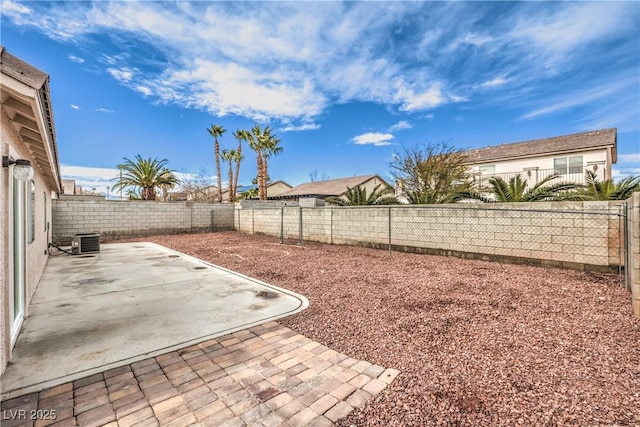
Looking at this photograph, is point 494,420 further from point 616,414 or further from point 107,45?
point 107,45

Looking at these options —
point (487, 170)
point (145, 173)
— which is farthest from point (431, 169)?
point (145, 173)

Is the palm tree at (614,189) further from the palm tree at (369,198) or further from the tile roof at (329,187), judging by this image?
the tile roof at (329,187)

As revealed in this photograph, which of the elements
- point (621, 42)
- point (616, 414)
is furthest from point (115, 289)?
point (621, 42)

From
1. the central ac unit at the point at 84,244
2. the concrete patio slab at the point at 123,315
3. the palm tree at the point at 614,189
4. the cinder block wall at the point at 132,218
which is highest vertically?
the palm tree at the point at 614,189

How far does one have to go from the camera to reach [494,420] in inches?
73.3

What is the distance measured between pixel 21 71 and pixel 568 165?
2382cm

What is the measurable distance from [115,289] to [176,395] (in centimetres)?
401

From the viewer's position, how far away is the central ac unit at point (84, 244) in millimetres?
9273

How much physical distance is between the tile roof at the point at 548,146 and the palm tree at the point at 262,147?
13949 millimetres

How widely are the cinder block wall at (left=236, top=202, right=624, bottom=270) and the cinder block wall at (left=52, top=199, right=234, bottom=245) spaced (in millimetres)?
8938

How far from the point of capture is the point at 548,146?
1880 cm

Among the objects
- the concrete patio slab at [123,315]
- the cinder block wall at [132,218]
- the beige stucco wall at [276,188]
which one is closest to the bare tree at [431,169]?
the concrete patio slab at [123,315]

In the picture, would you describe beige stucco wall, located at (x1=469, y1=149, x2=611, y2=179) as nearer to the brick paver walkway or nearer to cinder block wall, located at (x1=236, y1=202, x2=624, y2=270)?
cinder block wall, located at (x1=236, y1=202, x2=624, y2=270)

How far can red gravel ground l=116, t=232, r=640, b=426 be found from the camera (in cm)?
197
